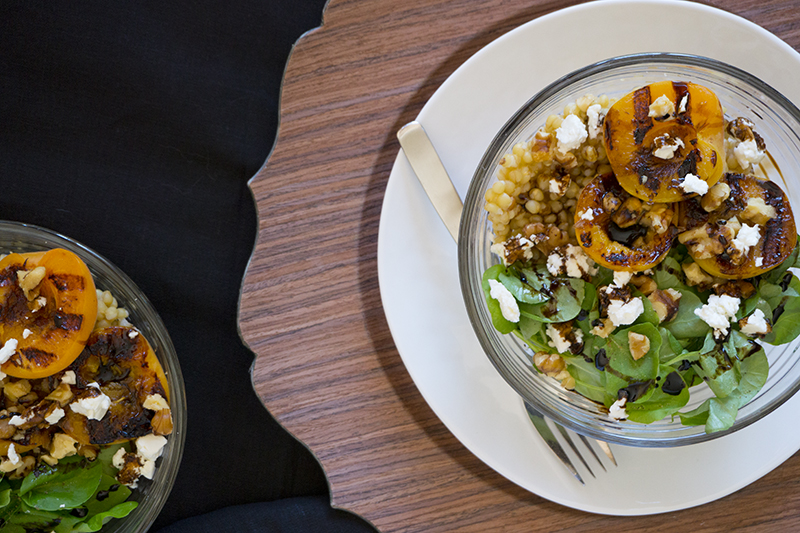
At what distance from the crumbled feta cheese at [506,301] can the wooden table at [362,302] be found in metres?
0.28

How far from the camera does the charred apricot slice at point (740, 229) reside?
0.73 metres

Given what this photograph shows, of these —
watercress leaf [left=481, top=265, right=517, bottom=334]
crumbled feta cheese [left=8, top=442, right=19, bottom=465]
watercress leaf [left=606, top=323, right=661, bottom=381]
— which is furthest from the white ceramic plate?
crumbled feta cheese [left=8, top=442, right=19, bottom=465]

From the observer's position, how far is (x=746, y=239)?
0.72m

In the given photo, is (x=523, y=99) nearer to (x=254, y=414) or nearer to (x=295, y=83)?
(x=295, y=83)

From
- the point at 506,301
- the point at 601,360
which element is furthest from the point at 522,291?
the point at 601,360

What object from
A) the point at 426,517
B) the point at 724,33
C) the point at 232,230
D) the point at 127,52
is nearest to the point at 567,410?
the point at 426,517

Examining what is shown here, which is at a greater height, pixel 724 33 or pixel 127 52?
pixel 724 33

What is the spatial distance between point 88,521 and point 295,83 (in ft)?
2.70

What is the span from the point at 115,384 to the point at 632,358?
80 centimetres

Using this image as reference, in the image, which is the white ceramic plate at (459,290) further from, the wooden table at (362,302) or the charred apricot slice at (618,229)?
the charred apricot slice at (618,229)

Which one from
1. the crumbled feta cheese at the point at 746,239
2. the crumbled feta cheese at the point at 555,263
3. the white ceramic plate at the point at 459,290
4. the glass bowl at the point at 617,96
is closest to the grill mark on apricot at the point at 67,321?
the white ceramic plate at the point at 459,290

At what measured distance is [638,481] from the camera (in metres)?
0.96

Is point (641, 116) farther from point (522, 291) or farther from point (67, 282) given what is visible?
point (67, 282)

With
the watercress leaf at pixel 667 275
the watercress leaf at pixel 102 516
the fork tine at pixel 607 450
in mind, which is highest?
the watercress leaf at pixel 667 275
